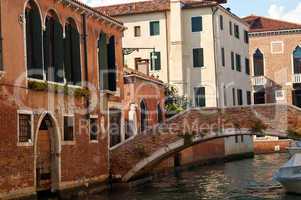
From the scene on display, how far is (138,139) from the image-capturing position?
57.1ft

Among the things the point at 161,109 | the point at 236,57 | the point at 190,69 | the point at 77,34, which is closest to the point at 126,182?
the point at 77,34

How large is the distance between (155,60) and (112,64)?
9.48m


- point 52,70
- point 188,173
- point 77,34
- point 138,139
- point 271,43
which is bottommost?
point 188,173

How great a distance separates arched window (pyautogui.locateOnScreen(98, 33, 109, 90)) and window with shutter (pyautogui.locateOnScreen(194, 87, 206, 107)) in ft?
31.9

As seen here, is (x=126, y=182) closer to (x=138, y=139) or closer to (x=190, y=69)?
(x=138, y=139)

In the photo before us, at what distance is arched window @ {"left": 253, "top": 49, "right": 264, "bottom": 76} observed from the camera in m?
34.2

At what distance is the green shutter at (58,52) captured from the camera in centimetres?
1438

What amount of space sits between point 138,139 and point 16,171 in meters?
5.38

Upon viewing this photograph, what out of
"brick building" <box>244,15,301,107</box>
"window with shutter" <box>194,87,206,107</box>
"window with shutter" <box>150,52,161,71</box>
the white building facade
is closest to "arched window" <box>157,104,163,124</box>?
the white building facade

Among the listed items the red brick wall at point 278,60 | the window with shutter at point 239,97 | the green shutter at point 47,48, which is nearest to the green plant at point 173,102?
the window with shutter at point 239,97

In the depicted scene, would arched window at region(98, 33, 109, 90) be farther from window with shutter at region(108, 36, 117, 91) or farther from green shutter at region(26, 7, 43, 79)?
green shutter at region(26, 7, 43, 79)

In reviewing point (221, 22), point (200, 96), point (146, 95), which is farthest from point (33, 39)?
point (221, 22)

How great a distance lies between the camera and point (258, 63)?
34438 mm

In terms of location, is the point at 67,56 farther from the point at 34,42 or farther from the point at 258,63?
the point at 258,63
